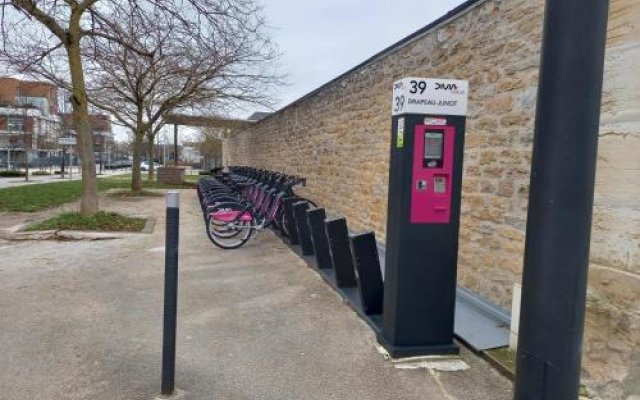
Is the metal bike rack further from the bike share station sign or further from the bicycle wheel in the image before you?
the bike share station sign

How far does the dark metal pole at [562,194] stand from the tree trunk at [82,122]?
8840mm

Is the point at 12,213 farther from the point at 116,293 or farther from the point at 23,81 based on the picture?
the point at 116,293

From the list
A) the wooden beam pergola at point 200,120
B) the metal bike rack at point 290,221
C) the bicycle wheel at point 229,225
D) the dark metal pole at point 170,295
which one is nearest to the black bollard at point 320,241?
the metal bike rack at point 290,221

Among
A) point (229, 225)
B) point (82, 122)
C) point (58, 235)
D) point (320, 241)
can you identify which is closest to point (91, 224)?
point (58, 235)

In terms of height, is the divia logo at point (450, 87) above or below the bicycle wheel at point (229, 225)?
above

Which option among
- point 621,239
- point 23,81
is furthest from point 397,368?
point 23,81

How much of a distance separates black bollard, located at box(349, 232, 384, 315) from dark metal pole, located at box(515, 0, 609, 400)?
2.01 m

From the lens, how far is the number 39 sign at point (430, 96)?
3.40 m

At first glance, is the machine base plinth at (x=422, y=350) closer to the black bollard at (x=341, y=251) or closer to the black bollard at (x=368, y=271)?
the black bollard at (x=368, y=271)

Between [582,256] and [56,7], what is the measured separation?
1001cm

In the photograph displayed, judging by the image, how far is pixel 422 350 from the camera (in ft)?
11.8

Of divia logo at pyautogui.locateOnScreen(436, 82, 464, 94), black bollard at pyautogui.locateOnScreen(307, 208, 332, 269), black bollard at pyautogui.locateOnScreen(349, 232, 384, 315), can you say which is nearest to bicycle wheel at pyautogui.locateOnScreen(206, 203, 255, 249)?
black bollard at pyautogui.locateOnScreen(307, 208, 332, 269)

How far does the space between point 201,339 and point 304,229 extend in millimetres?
3027

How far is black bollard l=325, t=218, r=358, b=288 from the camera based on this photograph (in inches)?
190
